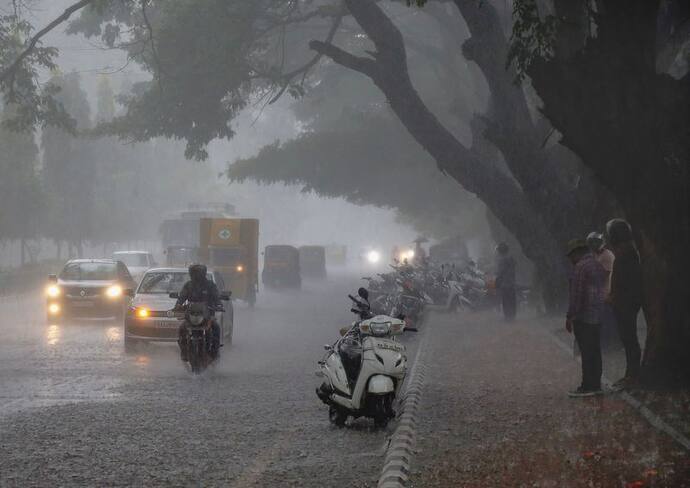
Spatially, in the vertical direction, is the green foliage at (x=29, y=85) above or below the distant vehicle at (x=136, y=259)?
above

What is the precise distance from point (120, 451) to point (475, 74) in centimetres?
2978

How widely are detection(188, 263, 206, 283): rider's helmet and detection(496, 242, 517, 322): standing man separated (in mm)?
11312

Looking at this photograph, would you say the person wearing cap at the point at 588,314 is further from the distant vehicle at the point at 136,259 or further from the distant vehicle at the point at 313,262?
the distant vehicle at the point at 313,262

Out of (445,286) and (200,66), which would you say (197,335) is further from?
(445,286)

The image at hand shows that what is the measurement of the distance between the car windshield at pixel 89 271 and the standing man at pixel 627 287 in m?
15.7

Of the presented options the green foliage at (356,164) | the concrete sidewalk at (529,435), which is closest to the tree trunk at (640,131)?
the concrete sidewalk at (529,435)

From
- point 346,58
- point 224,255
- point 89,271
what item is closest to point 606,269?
point 346,58

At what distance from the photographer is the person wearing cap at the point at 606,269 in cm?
1384

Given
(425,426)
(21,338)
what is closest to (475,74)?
(21,338)

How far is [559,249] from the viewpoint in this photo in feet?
79.7

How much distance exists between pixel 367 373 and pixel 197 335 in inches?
204

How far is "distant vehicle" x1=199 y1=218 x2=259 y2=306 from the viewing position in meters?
35.5

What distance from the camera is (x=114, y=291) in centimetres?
2523

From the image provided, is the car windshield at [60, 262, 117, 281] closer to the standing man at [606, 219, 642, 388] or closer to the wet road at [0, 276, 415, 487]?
the wet road at [0, 276, 415, 487]
